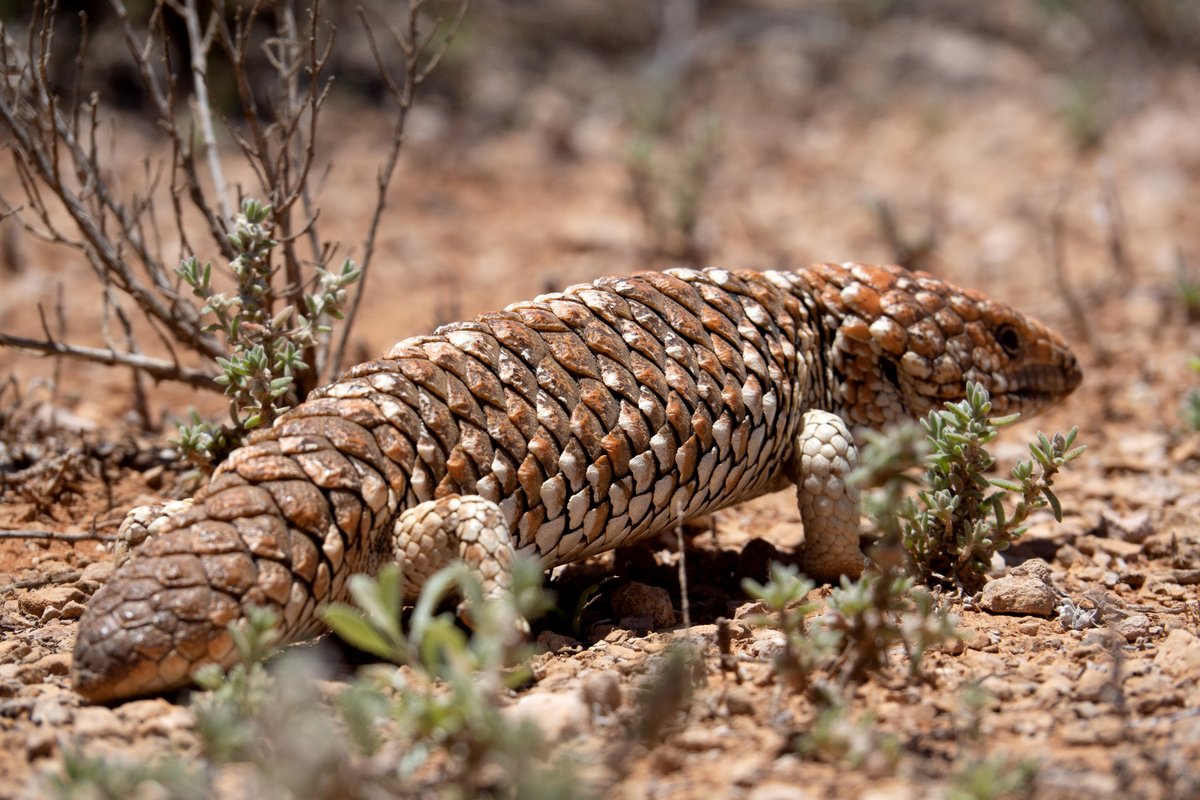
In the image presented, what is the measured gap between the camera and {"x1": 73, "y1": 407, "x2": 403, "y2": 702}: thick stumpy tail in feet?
9.98

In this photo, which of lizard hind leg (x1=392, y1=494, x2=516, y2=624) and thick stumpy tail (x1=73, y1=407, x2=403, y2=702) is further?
lizard hind leg (x1=392, y1=494, x2=516, y2=624)

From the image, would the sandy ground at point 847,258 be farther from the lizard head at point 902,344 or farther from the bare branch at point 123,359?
the lizard head at point 902,344

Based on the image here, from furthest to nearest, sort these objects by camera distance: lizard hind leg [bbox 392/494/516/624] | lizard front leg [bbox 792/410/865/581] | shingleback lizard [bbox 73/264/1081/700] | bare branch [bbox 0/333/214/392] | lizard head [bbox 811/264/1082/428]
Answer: bare branch [bbox 0/333/214/392], lizard head [bbox 811/264/1082/428], lizard front leg [bbox 792/410/865/581], lizard hind leg [bbox 392/494/516/624], shingleback lizard [bbox 73/264/1081/700]

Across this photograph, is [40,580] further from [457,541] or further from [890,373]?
[890,373]

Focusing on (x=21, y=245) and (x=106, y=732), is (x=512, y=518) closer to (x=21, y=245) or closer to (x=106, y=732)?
(x=106, y=732)

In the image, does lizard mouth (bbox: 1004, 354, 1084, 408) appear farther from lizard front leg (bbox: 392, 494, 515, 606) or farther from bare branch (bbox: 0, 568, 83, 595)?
bare branch (bbox: 0, 568, 83, 595)

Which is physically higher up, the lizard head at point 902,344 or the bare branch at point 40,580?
the lizard head at point 902,344

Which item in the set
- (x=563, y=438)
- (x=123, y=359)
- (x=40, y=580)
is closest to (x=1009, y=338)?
(x=563, y=438)

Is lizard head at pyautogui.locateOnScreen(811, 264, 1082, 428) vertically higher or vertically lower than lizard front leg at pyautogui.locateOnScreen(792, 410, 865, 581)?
higher

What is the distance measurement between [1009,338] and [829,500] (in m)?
1.31

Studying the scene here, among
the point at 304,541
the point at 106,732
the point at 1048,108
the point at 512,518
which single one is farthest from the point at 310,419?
the point at 1048,108

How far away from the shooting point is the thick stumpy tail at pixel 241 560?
3041 mm

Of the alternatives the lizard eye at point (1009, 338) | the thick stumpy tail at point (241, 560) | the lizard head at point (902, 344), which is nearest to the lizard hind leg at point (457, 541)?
the thick stumpy tail at point (241, 560)

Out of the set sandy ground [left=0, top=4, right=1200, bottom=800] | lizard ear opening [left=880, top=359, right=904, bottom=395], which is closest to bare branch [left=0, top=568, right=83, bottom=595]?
sandy ground [left=0, top=4, right=1200, bottom=800]
